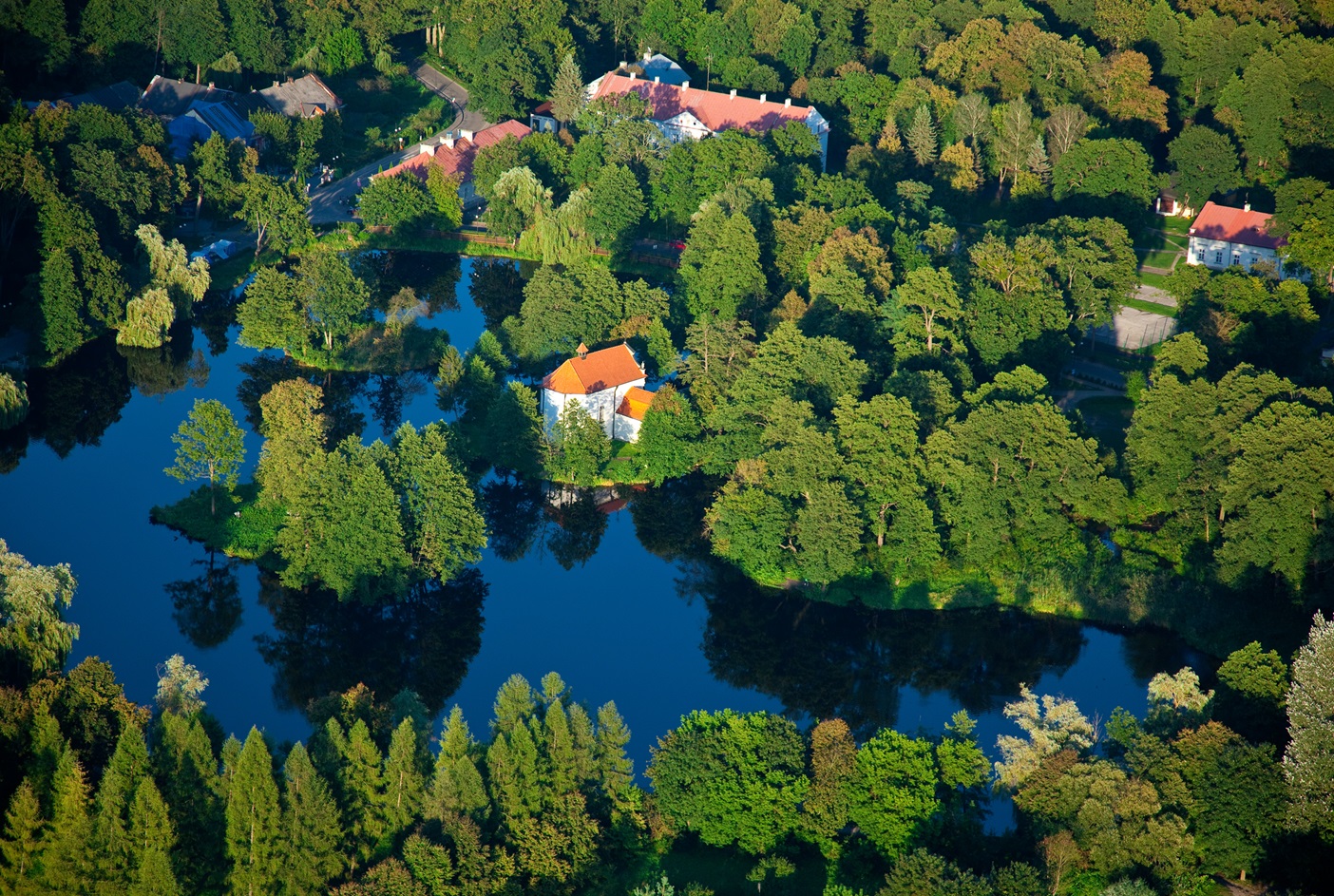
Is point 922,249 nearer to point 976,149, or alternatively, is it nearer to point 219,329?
point 976,149

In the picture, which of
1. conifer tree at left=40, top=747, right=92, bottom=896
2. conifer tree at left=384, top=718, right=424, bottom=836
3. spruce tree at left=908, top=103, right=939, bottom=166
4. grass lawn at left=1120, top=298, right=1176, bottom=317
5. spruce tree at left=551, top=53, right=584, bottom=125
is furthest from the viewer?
spruce tree at left=551, top=53, right=584, bottom=125

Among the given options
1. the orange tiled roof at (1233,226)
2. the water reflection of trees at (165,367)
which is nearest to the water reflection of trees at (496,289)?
the water reflection of trees at (165,367)

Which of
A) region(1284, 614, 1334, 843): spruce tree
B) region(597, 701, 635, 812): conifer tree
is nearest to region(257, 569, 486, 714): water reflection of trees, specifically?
region(597, 701, 635, 812): conifer tree

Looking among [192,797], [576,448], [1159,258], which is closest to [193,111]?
[576,448]

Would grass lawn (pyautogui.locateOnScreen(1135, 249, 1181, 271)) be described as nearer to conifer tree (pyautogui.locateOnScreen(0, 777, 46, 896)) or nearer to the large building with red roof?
the large building with red roof

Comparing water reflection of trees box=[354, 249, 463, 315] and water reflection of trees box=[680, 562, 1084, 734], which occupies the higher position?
water reflection of trees box=[354, 249, 463, 315]

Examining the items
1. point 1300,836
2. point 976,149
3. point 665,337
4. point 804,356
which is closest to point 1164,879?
point 1300,836

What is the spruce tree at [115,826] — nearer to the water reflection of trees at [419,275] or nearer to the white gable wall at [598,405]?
the white gable wall at [598,405]

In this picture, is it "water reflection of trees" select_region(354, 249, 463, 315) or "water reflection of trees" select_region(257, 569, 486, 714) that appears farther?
"water reflection of trees" select_region(354, 249, 463, 315)
